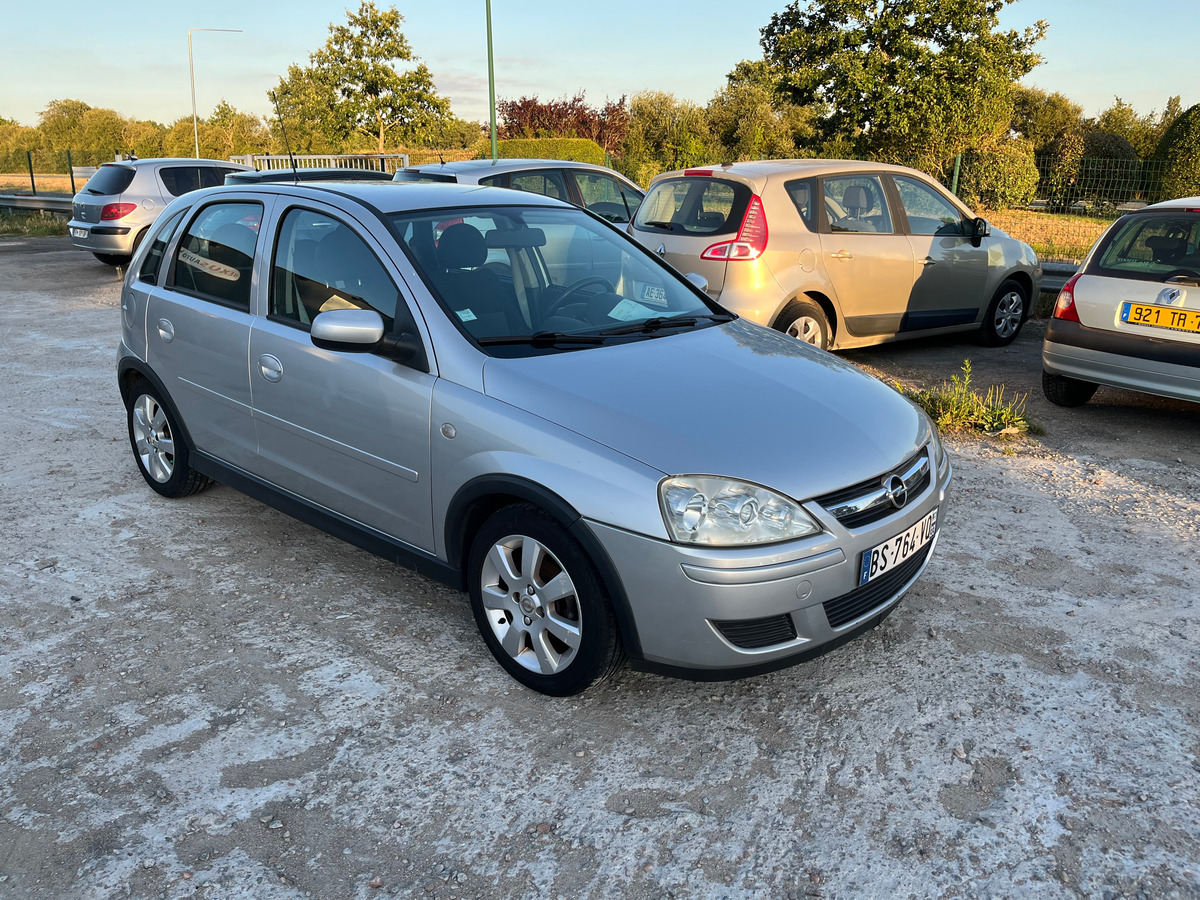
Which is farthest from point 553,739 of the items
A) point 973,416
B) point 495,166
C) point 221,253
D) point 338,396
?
point 495,166

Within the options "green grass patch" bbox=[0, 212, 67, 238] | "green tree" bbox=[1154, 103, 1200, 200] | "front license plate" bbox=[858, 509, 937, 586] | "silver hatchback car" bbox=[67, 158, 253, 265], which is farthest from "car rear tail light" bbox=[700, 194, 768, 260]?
"green grass patch" bbox=[0, 212, 67, 238]

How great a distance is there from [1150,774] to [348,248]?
11.2ft

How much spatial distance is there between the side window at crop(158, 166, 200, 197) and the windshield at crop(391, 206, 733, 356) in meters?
12.2

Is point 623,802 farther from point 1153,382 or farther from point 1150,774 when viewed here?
point 1153,382

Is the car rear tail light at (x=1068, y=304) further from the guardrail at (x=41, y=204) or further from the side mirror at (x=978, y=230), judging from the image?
the guardrail at (x=41, y=204)

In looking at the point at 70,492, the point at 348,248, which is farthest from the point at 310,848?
the point at 70,492

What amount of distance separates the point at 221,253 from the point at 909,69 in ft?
69.8

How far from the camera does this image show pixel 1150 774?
292 cm

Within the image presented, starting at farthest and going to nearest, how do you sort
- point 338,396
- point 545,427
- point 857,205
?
point 857,205 < point 338,396 < point 545,427

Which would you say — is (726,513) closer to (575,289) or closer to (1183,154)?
(575,289)

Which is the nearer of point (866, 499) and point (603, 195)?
point (866, 499)

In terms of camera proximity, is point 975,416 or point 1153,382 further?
point 975,416

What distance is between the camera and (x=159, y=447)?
5102 millimetres

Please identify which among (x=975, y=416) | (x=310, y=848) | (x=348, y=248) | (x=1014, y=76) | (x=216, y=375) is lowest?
(x=310, y=848)
